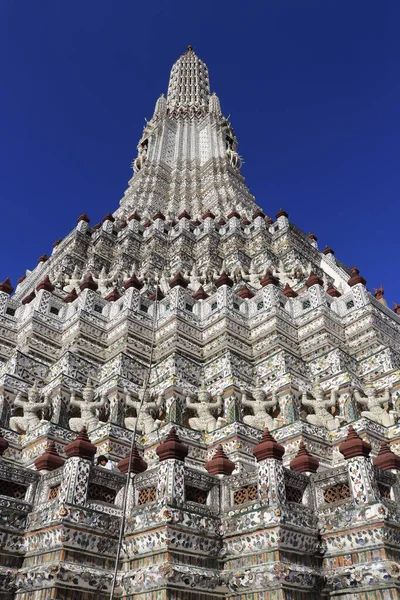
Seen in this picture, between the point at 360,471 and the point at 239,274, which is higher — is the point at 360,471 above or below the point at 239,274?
below

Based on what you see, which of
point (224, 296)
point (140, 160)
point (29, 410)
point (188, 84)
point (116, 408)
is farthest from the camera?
point (188, 84)

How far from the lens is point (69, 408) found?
42.8ft

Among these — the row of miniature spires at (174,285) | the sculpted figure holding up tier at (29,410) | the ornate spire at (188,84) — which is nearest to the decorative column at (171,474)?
the sculpted figure holding up tier at (29,410)

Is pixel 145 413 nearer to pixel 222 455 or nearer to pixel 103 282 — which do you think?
pixel 222 455

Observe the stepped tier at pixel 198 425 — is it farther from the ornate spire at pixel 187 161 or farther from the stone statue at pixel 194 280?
the ornate spire at pixel 187 161

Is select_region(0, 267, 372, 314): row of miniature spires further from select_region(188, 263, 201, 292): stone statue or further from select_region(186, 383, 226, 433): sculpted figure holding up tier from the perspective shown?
select_region(186, 383, 226, 433): sculpted figure holding up tier

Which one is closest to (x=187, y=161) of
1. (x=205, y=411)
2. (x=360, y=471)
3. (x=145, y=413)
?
(x=205, y=411)

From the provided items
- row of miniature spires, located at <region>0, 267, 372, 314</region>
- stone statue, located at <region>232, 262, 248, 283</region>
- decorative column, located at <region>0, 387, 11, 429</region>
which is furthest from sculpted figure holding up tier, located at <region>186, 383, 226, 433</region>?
stone statue, located at <region>232, 262, 248, 283</region>

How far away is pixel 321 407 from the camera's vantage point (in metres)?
13.1

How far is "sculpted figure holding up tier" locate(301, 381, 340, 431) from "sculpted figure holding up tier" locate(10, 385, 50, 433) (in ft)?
20.7

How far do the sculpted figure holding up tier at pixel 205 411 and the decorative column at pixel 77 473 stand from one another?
176 inches

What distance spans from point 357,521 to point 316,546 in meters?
0.82

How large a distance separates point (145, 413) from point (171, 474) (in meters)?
4.42

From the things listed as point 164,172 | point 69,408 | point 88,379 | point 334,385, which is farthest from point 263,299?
point 164,172
